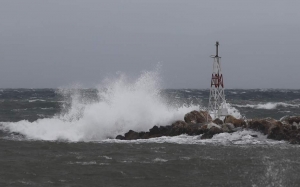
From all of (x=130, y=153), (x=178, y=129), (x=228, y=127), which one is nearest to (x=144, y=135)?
(x=178, y=129)

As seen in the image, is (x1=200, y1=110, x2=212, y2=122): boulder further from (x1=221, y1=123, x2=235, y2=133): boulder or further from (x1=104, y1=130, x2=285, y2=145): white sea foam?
(x1=104, y1=130, x2=285, y2=145): white sea foam

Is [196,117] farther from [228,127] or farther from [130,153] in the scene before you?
[130,153]

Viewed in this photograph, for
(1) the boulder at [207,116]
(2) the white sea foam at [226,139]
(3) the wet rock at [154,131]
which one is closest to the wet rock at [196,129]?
(2) the white sea foam at [226,139]

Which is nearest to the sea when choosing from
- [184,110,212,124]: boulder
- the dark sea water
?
the dark sea water

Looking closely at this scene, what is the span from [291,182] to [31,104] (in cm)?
4126

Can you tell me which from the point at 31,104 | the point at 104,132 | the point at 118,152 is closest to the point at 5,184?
the point at 118,152

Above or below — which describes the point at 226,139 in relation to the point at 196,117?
below

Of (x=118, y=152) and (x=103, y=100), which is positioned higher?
(x=103, y=100)

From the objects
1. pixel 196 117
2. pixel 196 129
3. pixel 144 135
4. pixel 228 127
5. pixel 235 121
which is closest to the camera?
pixel 228 127

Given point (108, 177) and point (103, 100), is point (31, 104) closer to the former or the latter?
point (103, 100)

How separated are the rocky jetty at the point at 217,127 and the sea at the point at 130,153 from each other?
0.51 m

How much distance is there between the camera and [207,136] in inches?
1030

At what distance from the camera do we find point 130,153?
21641mm

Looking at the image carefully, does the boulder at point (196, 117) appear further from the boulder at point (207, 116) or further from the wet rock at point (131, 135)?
the wet rock at point (131, 135)
